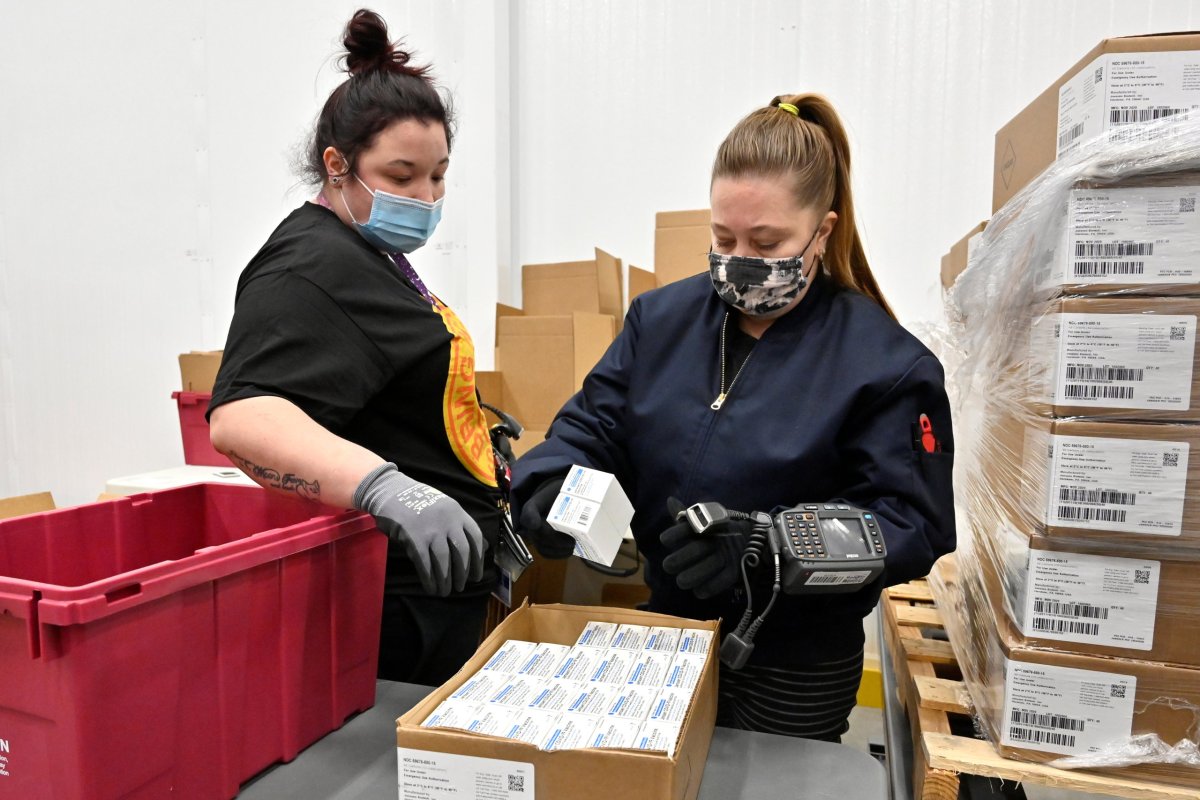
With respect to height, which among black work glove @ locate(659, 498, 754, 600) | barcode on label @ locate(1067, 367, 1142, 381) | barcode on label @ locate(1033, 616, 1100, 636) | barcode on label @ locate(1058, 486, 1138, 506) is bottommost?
barcode on label @ locate(1033, 616, 1100, 636)

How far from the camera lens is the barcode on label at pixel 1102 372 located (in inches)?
38.7

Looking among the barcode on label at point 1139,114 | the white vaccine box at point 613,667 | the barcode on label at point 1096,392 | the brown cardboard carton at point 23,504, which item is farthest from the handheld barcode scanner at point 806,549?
the brown cardboard carton at point 23,504

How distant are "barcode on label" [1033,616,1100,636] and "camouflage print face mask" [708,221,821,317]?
61 cm

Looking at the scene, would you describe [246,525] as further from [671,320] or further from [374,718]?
[671,320]

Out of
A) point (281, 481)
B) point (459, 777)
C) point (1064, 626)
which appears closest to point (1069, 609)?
point (1064, 626)

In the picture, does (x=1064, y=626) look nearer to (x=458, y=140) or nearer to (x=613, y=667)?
(x=613, y=667)

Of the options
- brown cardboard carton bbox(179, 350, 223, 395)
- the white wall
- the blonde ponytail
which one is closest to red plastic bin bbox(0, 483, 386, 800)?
the blonde ponytail

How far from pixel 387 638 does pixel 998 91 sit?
104 inches

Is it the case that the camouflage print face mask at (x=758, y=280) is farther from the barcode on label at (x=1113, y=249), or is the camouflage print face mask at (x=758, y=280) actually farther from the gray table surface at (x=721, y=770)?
the gray table surface at (x=721, y=770)

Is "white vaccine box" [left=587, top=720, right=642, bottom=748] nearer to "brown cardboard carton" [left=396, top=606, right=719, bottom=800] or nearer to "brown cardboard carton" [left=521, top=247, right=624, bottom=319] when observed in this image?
"brown cardboard carton" [left=396, top=606, right=719, bottom=800]

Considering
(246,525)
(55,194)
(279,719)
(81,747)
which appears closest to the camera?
(81,747)

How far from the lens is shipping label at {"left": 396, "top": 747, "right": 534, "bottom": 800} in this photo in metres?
0.66

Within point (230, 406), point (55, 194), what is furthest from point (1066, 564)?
point (55, 194)

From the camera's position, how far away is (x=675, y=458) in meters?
1.13
